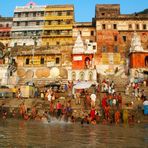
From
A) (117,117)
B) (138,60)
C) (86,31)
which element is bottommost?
(117,117)

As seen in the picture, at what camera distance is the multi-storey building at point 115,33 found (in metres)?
49.6

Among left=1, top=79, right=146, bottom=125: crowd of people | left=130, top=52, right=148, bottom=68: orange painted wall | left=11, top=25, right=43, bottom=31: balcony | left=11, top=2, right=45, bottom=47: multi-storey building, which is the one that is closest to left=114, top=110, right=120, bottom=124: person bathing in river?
left=1, top=79, right=146, bottom=125: crowd of people

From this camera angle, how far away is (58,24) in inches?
2314

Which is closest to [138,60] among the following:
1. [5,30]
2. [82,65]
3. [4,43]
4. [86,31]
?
[82,65]

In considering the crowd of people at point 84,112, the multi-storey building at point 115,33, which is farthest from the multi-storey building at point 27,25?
the crowd of people at point 84,112

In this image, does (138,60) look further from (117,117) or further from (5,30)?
(5,30)

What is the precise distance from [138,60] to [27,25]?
2617cm

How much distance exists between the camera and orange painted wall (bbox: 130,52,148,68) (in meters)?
42.1

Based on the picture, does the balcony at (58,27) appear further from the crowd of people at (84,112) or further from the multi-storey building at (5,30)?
the crowd of people at (84,112)

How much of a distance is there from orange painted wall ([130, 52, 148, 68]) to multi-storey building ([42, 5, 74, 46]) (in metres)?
16.1

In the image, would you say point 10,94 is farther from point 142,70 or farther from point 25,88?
point 142,70

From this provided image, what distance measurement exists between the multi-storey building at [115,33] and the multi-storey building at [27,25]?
1139 centimetres

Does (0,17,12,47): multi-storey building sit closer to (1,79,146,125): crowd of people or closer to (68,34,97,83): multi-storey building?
(68,34,97,83): multi-storey building

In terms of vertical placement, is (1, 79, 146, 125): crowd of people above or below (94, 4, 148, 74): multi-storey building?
below
